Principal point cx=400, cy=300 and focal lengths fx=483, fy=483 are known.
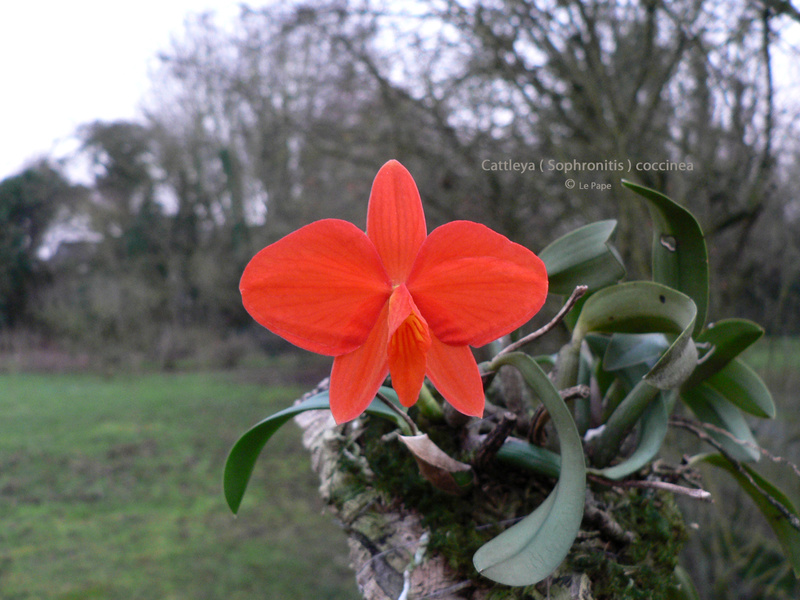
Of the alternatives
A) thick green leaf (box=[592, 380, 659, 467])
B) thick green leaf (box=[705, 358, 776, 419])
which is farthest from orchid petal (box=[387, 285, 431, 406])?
thick green leaf (box=[705, 358, 776, 419])

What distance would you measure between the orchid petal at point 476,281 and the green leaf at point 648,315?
0.33ft

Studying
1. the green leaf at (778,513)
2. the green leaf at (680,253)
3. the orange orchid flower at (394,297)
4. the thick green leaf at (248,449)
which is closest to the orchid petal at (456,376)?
the orange orchid flower at (394,297)

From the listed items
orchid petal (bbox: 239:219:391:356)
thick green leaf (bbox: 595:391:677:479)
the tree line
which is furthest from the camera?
the tree line

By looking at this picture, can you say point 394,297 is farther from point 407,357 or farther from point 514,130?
point 514,130

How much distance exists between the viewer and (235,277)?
3.72 m

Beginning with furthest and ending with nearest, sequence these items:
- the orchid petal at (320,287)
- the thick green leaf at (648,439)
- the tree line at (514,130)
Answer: the tree line at (514,130) → the thick green leaf at (648,439) → the orchid petal at (320,287)

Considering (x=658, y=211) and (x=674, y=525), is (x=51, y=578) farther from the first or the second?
(x=658, y=211)

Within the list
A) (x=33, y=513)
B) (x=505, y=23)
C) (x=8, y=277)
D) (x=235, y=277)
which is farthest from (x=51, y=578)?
(x=235, y=277)

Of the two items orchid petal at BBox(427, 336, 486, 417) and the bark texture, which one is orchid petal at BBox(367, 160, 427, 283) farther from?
the bark texture

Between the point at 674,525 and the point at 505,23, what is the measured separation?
53.2 inches

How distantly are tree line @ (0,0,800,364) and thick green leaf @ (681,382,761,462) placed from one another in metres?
0.70

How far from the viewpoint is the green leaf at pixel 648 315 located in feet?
0.98

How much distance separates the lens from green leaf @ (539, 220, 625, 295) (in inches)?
15.1

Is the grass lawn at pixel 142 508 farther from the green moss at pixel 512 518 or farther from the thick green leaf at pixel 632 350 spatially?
the thick green leaf at pixel 632 350
